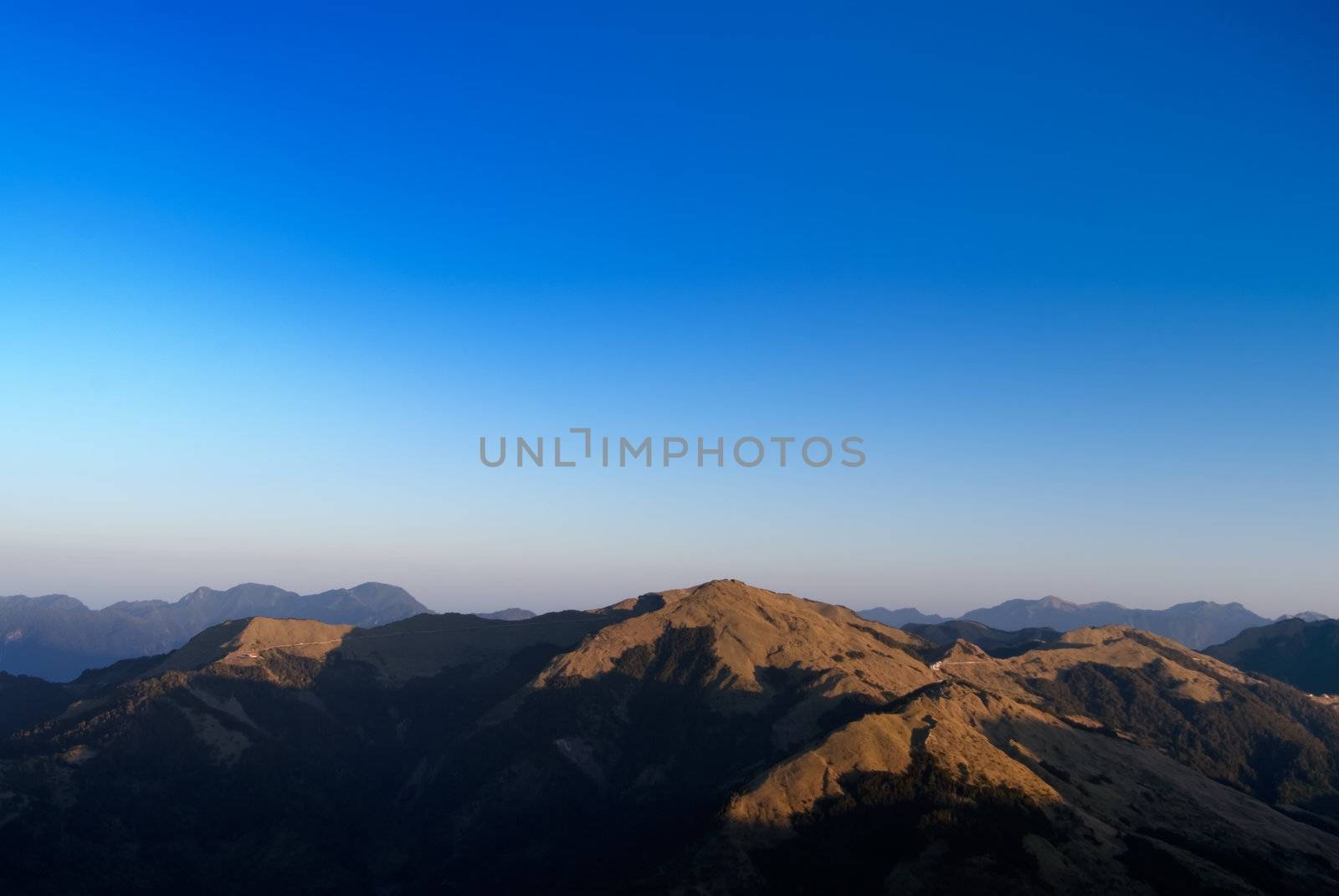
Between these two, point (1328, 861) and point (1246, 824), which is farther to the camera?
point (1246, 824)

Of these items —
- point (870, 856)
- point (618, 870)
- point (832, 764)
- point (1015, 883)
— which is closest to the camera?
point (1015, 883)

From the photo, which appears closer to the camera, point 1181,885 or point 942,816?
point 1181,885

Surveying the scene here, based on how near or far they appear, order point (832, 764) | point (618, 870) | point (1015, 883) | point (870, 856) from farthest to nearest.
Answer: point (832, 764), point (618, 870), point (870, 856), point (1015, 883)

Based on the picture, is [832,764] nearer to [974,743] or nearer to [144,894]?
[974,743]

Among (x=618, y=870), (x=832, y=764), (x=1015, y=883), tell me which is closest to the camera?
(x=1015, y=883)

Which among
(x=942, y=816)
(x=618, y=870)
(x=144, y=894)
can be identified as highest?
(x=942, y=816)

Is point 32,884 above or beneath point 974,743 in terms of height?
beneath

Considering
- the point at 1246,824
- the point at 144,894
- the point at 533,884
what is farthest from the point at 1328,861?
the point at 144,894

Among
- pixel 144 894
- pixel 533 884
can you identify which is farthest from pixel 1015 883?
pixel 144 894

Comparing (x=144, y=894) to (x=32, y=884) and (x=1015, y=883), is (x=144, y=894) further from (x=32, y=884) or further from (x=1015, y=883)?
(x=1015, y=883)
